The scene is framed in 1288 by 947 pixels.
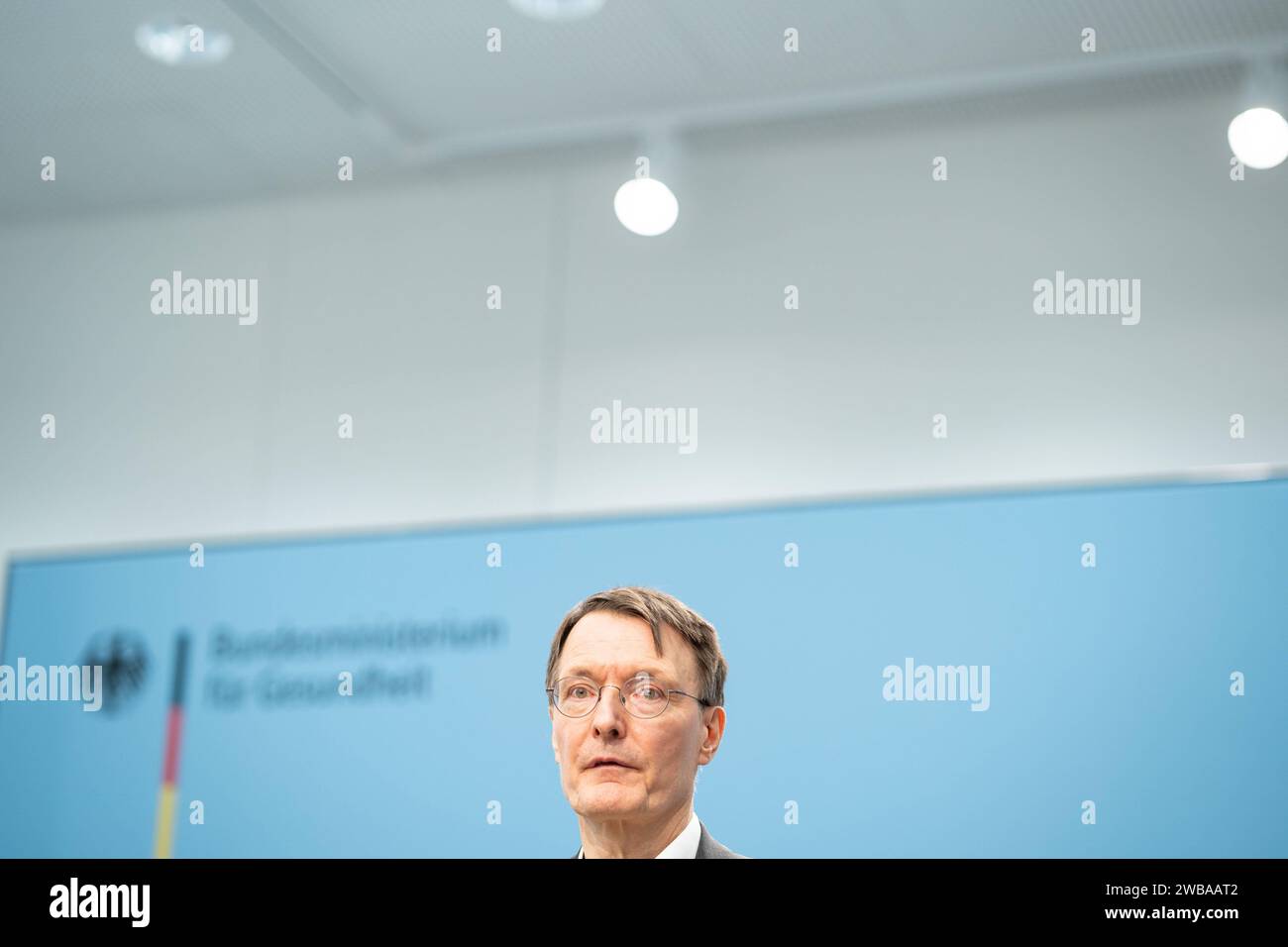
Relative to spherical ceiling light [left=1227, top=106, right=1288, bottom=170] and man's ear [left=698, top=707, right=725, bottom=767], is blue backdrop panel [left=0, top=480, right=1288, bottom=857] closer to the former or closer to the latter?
spherical ceiling light [left=1227, top=106, right=1288, bottom=170]

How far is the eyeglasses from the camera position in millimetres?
1789

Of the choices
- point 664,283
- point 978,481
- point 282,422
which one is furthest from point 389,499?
point 978,481

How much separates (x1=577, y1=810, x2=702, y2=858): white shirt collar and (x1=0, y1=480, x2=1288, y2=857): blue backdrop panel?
4.13 feet

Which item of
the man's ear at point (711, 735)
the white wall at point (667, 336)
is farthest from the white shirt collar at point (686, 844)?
the white wall at point (667, 336)

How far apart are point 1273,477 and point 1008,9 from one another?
1.19 metres

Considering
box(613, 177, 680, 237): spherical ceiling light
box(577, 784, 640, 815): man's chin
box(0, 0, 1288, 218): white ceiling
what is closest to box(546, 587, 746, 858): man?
box(577, 784, 640, 815): man's chin

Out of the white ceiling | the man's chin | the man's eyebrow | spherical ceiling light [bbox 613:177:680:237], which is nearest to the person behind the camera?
the man's chin

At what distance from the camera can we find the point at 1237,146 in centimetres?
284

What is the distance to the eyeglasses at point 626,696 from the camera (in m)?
1.79

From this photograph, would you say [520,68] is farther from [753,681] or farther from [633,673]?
[633,673]

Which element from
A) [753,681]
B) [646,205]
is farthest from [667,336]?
[753,681]

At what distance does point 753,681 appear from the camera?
313cm

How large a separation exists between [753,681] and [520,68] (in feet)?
5.29
